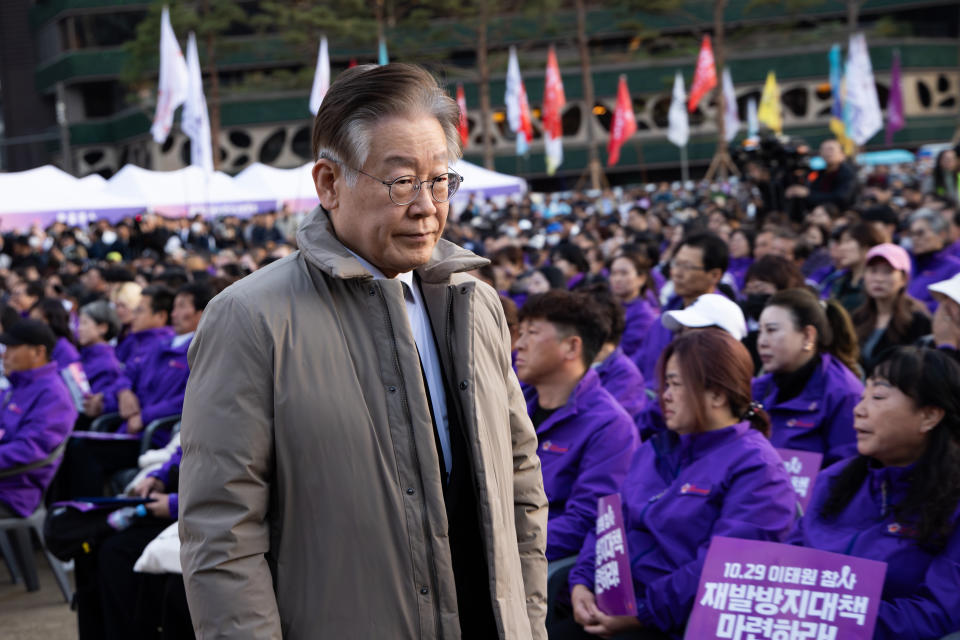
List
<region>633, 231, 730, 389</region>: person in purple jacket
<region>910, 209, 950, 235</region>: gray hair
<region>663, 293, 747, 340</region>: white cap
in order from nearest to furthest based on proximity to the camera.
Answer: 1. <region>663, 293, 747, 340</region>: white cap
2. <region>633, 231, 730, 389</region>: person in purple jacket
3. <region>910, 209, 950, 235</region>: gray hair

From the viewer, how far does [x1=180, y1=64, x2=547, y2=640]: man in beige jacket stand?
1672mm

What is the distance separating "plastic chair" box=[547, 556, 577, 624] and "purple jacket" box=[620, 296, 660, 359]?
3105 mm

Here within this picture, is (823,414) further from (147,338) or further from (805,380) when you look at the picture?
(147,338)

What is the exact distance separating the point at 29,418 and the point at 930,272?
5.61 meters

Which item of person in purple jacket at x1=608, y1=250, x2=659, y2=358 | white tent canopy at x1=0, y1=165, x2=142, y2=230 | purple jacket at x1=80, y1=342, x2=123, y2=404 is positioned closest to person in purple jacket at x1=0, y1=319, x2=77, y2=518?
purple jacket at x1=80, y1=342, x2=123, y2=404

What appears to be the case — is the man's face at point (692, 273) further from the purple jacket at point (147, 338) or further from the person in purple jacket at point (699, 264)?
the purple jacket at point (147, 338)

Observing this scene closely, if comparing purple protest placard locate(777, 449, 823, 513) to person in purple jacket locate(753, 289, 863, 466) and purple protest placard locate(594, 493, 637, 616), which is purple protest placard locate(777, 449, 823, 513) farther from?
purple protest placard locate(594, 493, 637, 616)

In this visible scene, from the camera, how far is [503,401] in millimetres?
1978

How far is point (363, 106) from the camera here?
1775 mm

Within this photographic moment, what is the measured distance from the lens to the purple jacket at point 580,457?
3.53 m

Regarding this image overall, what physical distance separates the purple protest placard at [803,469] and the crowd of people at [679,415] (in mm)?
328

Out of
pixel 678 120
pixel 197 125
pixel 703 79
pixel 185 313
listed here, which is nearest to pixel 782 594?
pixel 185 313

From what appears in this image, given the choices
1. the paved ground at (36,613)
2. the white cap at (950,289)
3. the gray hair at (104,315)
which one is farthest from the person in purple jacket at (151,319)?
the white cap at (950,289)

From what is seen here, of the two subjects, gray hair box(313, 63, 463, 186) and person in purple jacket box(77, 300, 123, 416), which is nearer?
gray hair box(313, 63, 463, 186)
